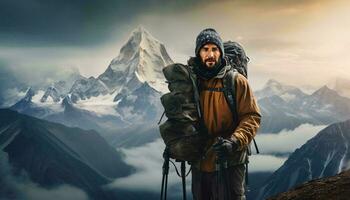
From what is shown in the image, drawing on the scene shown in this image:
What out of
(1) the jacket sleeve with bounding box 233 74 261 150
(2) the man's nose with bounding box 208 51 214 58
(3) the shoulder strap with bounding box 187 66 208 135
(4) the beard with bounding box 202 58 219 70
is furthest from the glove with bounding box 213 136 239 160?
(2) the man's nose with bounding box 208 51 214 58

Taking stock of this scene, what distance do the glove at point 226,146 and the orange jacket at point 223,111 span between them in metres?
0.41

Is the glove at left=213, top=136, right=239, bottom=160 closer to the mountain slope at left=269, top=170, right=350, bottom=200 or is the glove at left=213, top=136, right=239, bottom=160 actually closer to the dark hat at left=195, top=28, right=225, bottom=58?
the dark hat at left=195, top=28, right=225, bottom=58

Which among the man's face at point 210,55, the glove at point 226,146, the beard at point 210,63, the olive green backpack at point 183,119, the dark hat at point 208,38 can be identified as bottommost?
the glove at point 226,146

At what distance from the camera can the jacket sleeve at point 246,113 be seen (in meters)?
10.4

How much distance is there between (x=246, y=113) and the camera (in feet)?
35.1

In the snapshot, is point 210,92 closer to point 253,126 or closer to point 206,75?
point 206,75

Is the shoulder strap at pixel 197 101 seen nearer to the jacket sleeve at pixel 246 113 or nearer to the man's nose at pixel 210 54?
the man's nose at pixel 210 54

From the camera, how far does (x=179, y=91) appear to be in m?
10.9

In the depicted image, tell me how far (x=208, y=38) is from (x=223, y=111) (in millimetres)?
1494

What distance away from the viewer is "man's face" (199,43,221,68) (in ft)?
35.9

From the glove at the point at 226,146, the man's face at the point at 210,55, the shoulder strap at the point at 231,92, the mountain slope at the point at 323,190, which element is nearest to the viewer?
the glove at the point at 226,146

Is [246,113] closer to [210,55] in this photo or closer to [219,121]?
[219,121]

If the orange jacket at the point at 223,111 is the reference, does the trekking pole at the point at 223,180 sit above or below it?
below

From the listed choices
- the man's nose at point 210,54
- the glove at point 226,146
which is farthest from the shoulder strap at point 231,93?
the glove at point 226,146
